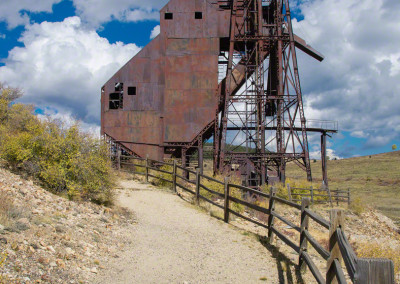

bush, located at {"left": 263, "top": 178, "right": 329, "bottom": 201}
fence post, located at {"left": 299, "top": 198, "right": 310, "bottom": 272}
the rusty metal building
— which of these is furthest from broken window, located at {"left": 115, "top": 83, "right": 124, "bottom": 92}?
fence post, located at {"left": 299, "top": 198, "right": 310, "bottom": 272}

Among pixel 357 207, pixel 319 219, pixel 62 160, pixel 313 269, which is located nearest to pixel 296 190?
pixel 357 207

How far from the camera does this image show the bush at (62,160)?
11.7 metres

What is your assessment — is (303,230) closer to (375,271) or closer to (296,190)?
(375,271)

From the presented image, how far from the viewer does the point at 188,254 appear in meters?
8.72

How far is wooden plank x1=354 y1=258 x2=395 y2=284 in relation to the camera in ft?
9.53

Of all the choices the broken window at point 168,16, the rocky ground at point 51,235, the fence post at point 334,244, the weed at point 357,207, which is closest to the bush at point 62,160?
the rocky ground at point 51,235

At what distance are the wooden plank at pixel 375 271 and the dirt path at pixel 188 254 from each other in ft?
14.9

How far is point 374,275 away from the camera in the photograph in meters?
2.97

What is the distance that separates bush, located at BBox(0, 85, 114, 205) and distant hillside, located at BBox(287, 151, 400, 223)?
27049mm

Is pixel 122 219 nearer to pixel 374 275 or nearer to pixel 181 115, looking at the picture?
pixel 374 275

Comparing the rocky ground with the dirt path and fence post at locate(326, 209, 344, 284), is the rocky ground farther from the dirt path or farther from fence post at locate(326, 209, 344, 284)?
fence post at locate(326, 209, 344, 284)

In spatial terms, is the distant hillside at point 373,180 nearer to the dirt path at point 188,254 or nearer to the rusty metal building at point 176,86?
the rusty metal building at point 176,86

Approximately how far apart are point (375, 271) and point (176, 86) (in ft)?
82.1

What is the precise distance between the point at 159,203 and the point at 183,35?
54.6 feet
